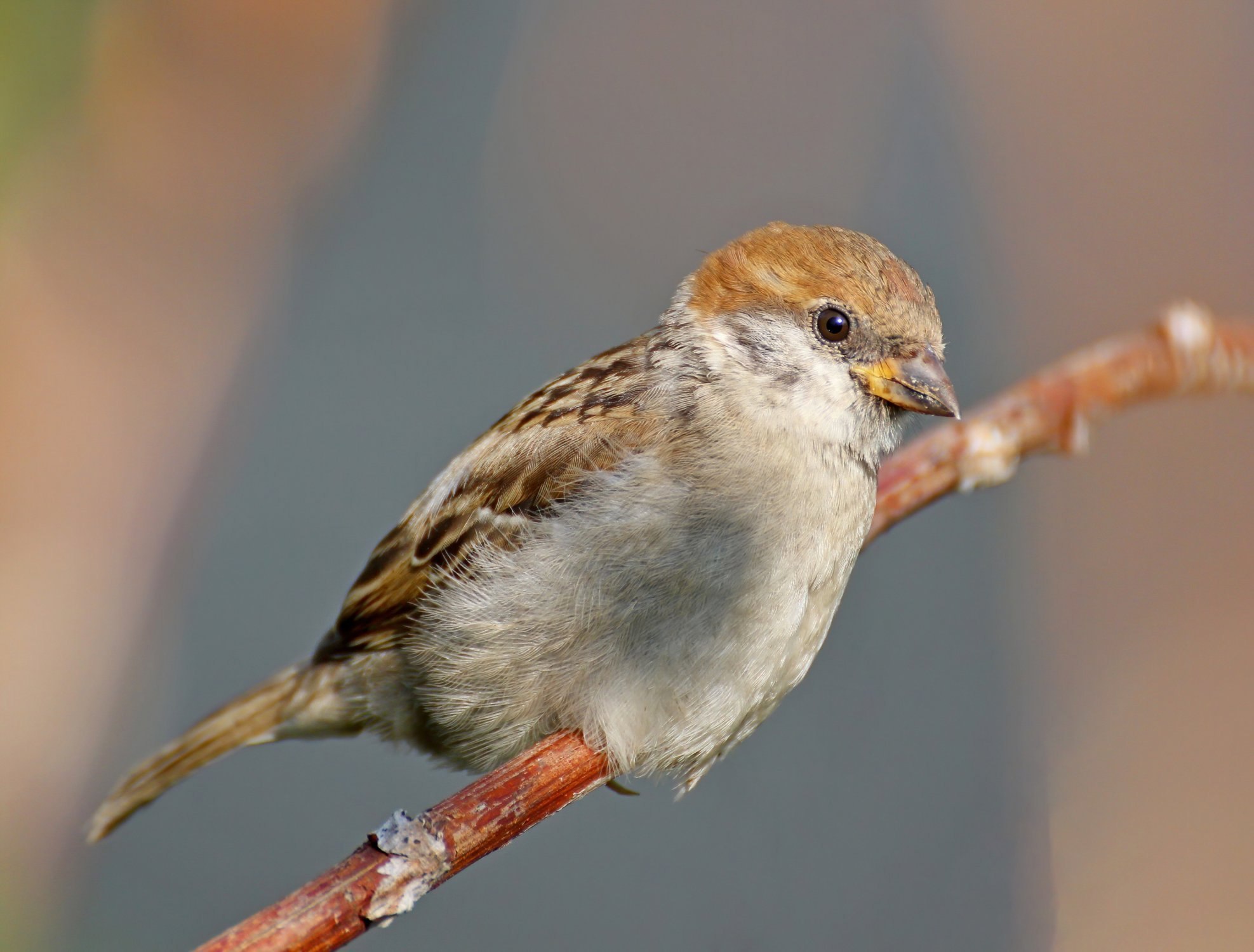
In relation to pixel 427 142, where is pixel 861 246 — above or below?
below

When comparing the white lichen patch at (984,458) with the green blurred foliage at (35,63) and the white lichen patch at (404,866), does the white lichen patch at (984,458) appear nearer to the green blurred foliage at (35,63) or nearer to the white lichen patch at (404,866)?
the white lichen patch at (404,866)

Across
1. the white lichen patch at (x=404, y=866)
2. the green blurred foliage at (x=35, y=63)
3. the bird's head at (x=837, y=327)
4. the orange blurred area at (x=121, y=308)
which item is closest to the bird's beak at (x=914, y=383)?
the bird's head at (x=837, y=327)

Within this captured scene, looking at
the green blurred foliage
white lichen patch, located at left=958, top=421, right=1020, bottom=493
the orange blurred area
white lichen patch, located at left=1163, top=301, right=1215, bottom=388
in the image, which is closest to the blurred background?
the orange blurred area

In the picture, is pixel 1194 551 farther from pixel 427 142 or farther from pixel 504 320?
pixel 427 142

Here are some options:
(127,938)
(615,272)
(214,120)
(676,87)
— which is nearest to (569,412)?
(214,120)

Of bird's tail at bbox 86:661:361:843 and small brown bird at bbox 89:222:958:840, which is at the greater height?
small brown bird at bbox 89:222:958:840

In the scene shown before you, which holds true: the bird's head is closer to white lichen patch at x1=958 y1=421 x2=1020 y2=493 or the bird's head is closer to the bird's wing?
the bird's wing

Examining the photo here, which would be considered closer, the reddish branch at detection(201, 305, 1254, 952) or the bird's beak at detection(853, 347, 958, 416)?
the reddish branch at detection(201, 305, 1254, 952)
